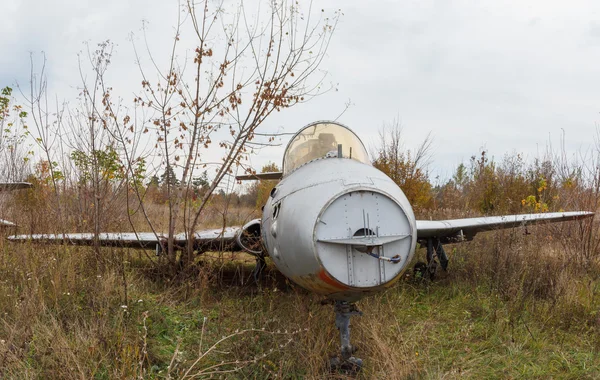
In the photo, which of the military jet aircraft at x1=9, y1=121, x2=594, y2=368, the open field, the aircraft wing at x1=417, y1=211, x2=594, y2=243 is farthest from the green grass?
the aircraft wing at x1=417, y1=211, x2=594, y2=243

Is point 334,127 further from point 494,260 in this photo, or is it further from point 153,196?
point 153,196

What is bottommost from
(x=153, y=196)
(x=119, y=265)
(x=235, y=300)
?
(x=235, y=300)

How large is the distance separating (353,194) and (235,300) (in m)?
3.25

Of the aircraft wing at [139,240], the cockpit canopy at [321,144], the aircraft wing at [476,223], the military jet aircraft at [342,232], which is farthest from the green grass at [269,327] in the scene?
the cockpit canopy at [321,144]

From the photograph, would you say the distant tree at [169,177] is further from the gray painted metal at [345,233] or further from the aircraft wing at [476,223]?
the aircraft wing at [476,223]

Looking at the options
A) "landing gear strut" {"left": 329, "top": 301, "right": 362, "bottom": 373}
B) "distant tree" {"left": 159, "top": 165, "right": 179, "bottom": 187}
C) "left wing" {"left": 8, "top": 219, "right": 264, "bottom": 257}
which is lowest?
"landing gear strut" {"left": 329, "top": 301, "right": 362, "bottom": 373}

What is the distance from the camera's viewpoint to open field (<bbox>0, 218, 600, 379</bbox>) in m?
3.52

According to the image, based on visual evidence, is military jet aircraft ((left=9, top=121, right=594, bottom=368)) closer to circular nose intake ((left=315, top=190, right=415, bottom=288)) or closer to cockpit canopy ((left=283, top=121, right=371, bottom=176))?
circular nose intake ((left=315, top=190, right=415, bottom=288))

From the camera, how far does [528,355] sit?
4281mm

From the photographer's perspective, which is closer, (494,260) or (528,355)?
(528,355)

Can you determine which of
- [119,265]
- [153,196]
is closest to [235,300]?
[119,265]

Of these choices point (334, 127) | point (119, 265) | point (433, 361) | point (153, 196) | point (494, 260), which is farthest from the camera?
point (153, 196)

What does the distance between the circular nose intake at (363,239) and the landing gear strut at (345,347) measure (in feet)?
2.38

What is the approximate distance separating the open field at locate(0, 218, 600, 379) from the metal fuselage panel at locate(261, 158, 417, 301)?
57 centimetres
